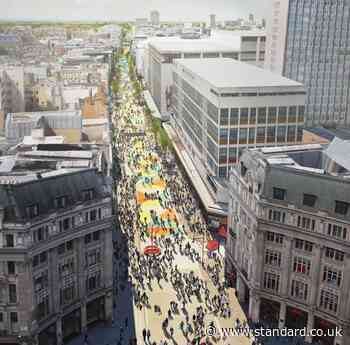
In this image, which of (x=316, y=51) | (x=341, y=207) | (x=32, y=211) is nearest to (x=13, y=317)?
(x=32, y=211)

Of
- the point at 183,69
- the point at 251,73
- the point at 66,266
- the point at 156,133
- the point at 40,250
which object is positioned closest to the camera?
the point at 40,250

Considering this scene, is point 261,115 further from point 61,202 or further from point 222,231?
point 61,202

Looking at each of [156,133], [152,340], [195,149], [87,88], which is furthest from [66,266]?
[87,88]

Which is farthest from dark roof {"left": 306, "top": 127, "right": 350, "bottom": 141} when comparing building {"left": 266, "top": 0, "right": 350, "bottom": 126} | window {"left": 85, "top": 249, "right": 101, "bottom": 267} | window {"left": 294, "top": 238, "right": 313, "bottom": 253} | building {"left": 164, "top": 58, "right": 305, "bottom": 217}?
window {"left": 85, "top": 249, "right": 101, "bottom": 267}

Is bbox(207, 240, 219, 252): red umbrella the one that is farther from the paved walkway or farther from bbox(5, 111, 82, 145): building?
bbox(5, 111, 82, 145): building

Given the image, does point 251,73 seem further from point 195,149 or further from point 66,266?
point 66,266

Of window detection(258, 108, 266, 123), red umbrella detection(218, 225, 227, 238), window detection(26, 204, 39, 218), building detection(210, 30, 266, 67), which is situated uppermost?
building detection(210, 30, 266, 67)
